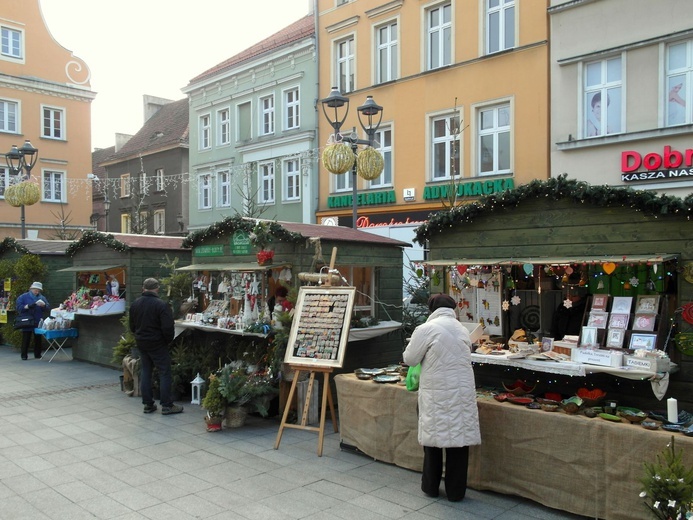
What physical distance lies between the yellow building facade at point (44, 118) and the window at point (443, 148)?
18.1 meters

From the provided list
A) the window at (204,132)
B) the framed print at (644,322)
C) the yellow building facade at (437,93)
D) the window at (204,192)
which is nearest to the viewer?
the framed print at (644,322)

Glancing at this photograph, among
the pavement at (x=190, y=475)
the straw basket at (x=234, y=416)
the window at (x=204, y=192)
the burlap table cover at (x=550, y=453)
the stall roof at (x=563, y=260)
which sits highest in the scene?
the window at (x=204, y=192)

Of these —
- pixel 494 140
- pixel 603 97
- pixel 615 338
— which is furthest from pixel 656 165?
pixel 615 338

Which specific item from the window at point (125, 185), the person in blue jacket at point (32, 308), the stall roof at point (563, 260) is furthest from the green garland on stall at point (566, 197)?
the window at point (125, 185)

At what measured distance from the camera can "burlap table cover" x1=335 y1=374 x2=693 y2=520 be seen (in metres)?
4.27

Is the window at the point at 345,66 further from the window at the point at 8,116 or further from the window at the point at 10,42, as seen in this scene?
the window at the point at 10,42

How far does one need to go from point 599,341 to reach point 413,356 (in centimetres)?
182

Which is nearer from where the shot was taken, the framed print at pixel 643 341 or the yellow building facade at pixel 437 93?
the framed print at pixel 643 341

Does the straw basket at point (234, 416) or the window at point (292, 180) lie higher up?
the window at point (292, 180)

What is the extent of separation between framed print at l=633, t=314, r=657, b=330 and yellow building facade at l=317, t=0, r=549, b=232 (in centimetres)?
876

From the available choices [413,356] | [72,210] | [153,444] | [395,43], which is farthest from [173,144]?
[413,356]

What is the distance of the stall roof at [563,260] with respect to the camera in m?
4.95

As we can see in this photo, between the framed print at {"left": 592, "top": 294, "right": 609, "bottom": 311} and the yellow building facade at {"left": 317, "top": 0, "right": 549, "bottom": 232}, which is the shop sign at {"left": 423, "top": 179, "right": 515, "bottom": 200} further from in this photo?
the framed print at {"left": 592, "top": 294, "right": 609, "bottom": 311}

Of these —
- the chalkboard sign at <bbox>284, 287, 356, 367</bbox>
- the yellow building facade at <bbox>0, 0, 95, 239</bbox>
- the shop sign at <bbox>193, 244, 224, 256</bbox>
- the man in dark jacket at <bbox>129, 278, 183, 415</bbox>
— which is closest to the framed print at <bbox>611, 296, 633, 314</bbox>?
the chalkboard sign at <bbox>284, 287, 356, 367</bbox>
